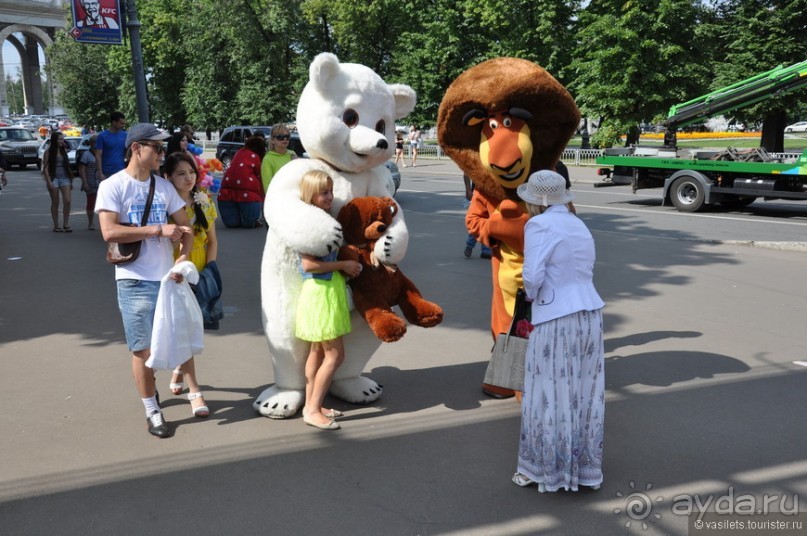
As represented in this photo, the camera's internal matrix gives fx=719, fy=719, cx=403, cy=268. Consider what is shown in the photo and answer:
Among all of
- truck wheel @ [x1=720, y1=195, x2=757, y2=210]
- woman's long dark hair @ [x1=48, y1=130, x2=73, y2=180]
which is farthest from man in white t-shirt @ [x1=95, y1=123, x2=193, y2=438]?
truck wheel @ [x1=720, y1=195, x2=757, y2=210]

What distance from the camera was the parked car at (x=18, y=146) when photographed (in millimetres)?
26203

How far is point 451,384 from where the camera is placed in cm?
526

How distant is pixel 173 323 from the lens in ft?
14.0

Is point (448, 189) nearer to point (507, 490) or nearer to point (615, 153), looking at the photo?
point (615, 153)

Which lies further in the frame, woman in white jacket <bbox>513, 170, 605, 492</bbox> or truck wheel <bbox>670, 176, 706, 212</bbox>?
truck wheel <bbox>670, 176, 706, 212</bbox>

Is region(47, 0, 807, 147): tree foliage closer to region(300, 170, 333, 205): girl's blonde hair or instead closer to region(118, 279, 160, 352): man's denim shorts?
region(300, 170, 333, 205): girl's blonde hair

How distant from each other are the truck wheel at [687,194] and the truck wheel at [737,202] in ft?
2.35

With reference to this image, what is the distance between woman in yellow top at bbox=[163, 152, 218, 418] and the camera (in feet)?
15.5

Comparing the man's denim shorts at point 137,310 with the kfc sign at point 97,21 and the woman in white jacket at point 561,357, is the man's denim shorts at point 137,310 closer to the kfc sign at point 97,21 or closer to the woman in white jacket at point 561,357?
the woman in white jacket at point 561,357

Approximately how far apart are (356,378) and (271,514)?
60.3 inches

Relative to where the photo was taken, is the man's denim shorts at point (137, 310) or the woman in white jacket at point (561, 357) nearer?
the woman in white jacket at point (561, 357)

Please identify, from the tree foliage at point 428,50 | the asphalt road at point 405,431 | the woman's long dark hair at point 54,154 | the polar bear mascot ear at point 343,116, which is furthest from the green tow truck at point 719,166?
the polar bear mascot ear at point 343,116

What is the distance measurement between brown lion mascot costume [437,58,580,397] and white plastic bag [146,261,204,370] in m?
2.01

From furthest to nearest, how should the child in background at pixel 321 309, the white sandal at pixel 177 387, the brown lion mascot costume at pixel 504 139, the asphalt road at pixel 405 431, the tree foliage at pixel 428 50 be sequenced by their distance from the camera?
1. the tree foliage at pixel 428 50
2. the white sandal at pixel 177 387
3. the brown lion mascot costume at pixel 504 139
4. the child in background at pixel 321 309
5. the asphalt road at pixel 405 431
